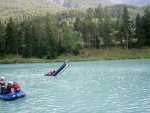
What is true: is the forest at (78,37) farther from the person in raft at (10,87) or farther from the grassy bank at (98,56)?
the person in raft at (10,87)

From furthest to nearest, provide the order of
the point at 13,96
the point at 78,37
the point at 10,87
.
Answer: the point at 78,37, the point at 10,87, the point at 13,96

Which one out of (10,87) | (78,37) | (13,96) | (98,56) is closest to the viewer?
(13,96)

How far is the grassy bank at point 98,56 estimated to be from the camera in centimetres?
8275

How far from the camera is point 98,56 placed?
281 feet

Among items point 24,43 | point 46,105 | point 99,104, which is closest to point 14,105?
point 46,105

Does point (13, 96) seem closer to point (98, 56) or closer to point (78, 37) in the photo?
point (98, 56)

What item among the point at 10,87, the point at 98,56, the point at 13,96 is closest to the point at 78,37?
the point at 98,56

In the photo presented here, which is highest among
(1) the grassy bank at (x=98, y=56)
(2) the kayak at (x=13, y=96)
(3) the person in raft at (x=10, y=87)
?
(1) the grassy bank at (x=98, y=56)

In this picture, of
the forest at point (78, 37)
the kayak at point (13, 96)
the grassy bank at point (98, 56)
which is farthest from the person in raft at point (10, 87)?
the forest at point (78, 37)

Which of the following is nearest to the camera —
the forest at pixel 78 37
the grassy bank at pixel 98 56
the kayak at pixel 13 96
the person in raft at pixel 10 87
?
the kayak at pixel 13 96

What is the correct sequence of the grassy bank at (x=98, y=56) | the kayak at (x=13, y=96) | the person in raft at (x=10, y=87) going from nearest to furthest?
the kayak at (x=13, y=96), the person in raft at (x=10, y=87), the grassy bank at (x=98, y=56)

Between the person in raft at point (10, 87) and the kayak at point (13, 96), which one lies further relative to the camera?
the person in raft at point (10, 87)

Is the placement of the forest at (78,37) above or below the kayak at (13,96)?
above

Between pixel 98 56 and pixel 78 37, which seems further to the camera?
pixel 78 37
